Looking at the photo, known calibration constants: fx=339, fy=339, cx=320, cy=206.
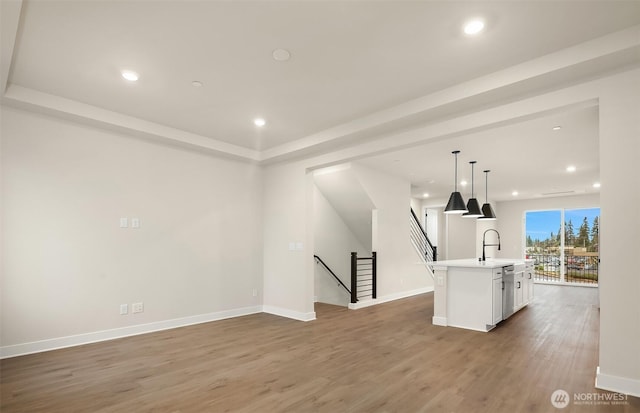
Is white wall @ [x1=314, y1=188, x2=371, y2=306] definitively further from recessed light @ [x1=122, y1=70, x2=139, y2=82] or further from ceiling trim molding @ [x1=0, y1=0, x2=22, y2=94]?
ceiling trim molding @ [x1=0, y1=0, x2=22, y2=94]

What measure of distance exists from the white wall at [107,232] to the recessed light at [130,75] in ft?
4.64

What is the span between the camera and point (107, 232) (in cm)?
441

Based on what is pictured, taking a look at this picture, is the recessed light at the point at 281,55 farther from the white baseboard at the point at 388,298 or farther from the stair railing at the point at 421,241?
the stair railing at the point at 421,241

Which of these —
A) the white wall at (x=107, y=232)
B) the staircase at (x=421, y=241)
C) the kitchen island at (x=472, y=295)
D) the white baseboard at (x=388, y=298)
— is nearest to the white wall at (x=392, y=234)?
the white baseboard at (x=388, y=298)

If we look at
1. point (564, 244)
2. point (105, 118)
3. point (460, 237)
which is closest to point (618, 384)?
point (105, 118)

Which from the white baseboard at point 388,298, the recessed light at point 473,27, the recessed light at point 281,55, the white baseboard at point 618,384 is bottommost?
the white baseboard at point 388,298

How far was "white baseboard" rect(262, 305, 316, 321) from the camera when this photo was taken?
220 inches

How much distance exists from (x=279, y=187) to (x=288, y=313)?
2208mm

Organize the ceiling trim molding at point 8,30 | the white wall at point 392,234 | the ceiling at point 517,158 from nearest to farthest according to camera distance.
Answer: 1. the ceiling trim molding at point 8,30
2. the ceiling at point 517,158
3. the white wall at point 392,234

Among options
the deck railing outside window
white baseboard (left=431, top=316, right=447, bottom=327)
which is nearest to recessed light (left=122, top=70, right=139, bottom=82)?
white baseboard (left=431, top=316, right=447, bottom=327)

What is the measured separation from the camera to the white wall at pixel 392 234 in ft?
23.4

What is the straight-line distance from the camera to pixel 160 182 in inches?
196

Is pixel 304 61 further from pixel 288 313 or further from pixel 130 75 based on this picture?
pixel 288 313

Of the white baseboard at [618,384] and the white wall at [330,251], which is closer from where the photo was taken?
the white baseboard at [618,384]
